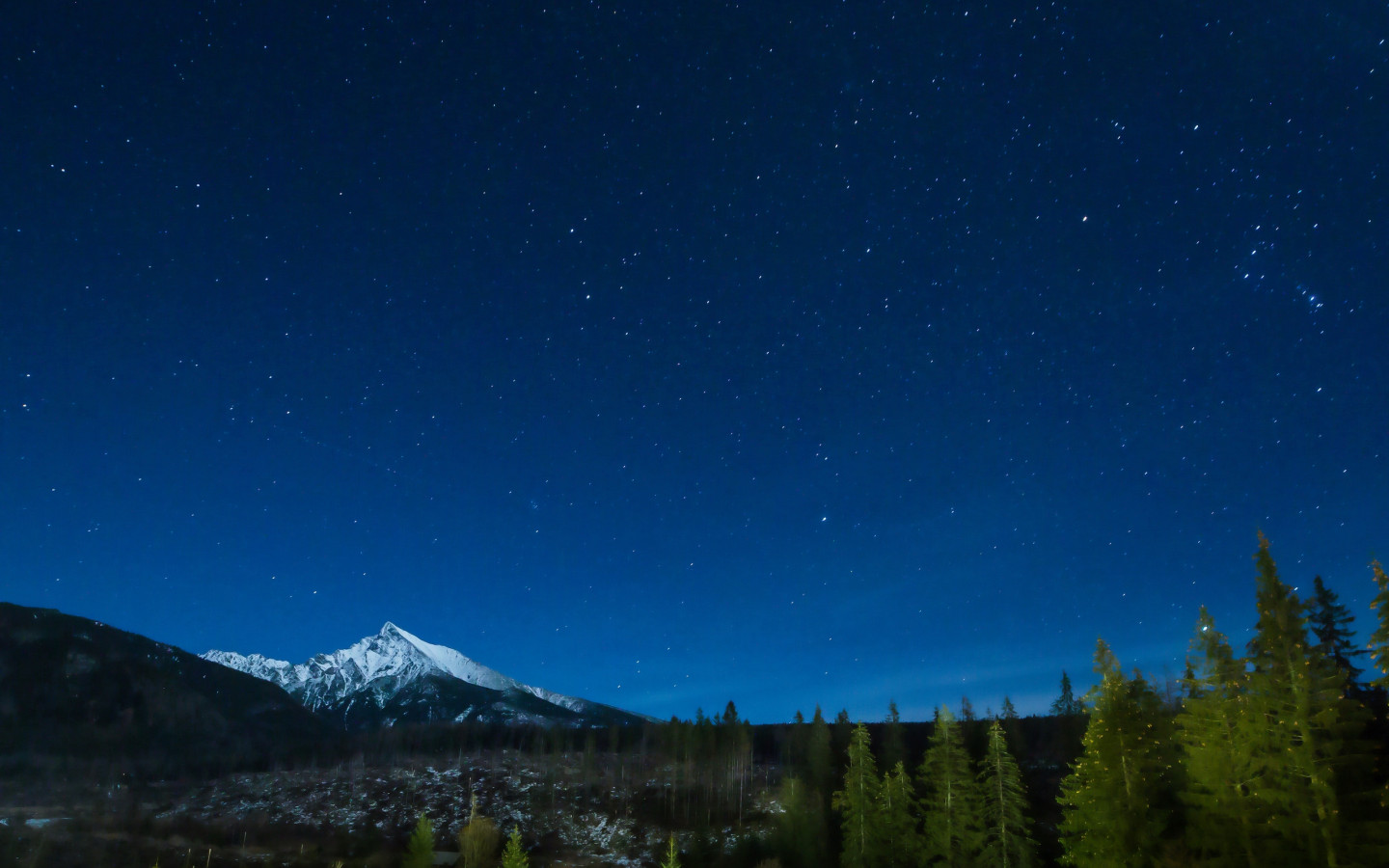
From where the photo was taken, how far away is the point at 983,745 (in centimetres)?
10306

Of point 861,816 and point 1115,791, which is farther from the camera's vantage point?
point 861,816

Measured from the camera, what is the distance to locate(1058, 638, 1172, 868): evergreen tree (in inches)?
1251

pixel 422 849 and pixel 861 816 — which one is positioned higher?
pixel 861 816

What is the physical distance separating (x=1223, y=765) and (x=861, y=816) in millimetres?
25914

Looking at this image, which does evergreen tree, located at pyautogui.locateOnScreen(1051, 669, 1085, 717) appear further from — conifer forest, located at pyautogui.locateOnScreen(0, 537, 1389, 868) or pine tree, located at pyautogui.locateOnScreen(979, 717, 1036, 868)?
pine tree, located at pyautogui.locateOnScreen(979, 717, 1036, 868)

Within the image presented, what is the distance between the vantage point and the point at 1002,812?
4278cm

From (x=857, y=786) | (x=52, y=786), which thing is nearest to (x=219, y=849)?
(x=857, y=786)

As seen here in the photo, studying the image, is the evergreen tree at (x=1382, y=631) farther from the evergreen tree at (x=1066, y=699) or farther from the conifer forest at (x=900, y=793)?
the evergreen tree at (x=1066, y=699)

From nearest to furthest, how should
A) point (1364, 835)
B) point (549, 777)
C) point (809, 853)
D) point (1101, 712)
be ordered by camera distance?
point (1364, 835), point (1101, 712), point (809, 853), point (549, 777)

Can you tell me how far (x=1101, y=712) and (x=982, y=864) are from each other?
12826mm

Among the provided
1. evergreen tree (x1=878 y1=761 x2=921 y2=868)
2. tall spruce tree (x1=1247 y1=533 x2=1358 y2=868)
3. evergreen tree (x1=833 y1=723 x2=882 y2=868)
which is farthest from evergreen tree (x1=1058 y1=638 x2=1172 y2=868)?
evergreen tree (x1=833 y1=723 x2=882 y2=868)

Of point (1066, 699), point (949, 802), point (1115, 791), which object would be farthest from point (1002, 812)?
point (1066, 699)

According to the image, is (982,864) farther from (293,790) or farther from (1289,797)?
(293,790)

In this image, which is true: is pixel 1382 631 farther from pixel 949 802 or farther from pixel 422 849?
pixel 422 849
